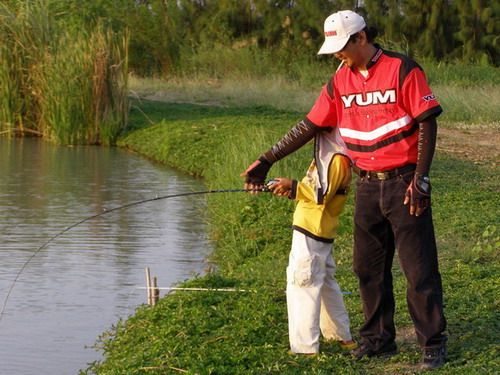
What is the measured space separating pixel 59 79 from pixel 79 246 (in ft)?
28.3

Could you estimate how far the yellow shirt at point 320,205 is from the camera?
5051 mm

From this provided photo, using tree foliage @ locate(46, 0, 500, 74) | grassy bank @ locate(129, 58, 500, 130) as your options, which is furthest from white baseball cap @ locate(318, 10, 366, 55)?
tree foliage @ locate(46, 0, 500, 74)

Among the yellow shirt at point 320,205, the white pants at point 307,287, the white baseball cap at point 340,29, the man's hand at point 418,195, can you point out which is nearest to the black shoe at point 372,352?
the white pants at point 307,287

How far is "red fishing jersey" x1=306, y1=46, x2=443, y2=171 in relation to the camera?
4.75 metres

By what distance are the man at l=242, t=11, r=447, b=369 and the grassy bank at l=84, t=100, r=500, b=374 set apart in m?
0.46

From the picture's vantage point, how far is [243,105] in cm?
2416

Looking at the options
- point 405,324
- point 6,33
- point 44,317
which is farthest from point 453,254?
point 6,33

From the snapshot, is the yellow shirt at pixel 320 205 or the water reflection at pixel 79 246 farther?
the water reflection at pixel 79 246

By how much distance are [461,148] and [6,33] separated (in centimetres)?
904

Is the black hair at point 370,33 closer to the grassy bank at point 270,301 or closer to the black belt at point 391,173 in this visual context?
the black belt at point 391,173

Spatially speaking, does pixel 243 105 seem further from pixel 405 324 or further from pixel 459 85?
pixel 405 324

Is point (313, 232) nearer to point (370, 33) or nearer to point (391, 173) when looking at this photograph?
point (391, 173)

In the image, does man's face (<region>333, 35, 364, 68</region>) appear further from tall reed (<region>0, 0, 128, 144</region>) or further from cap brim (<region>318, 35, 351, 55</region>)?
tall reed (<region>0, 0, 128, 144</region>)

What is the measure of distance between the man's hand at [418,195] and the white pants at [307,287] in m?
0.54
